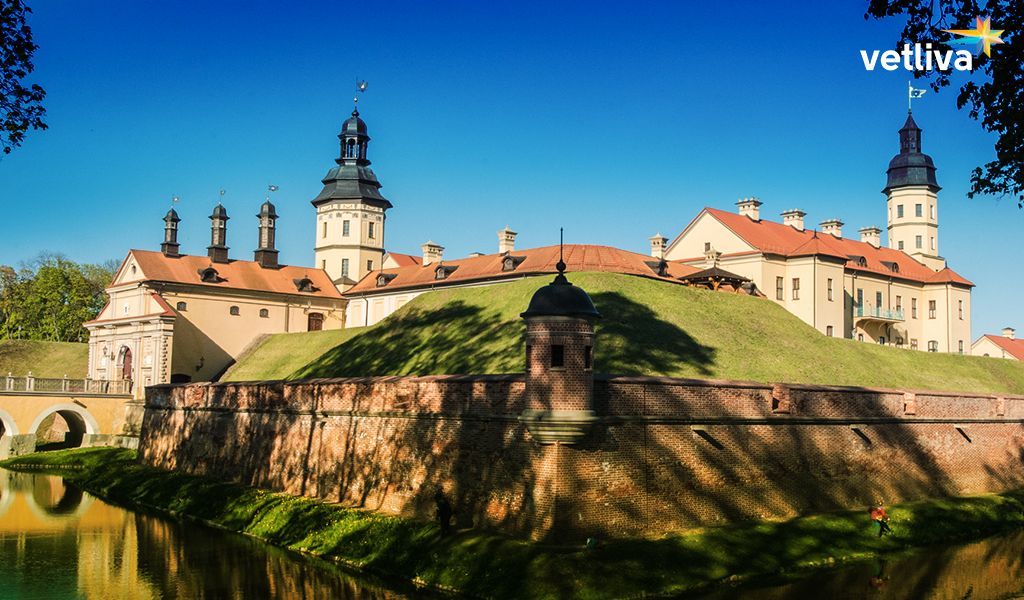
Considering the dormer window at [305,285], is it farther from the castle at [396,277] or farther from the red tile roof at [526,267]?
the red tile roof at [526,267]

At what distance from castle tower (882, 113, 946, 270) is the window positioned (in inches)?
2614

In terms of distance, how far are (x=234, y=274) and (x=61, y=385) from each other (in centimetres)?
1533

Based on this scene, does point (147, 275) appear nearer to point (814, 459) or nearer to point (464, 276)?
point (464, 276)

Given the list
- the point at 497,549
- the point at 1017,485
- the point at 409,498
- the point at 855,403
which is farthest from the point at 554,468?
the point at 1017,485

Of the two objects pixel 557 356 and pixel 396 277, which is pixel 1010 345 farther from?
pixel 557 356

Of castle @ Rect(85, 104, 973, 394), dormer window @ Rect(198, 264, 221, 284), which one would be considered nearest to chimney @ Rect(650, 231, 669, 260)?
castle @ Rect(85, 104, 973, 394)

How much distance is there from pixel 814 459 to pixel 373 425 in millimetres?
11573

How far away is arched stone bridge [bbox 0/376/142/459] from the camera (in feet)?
166

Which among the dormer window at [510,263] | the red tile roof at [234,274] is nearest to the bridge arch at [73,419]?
the red tile roof at [234,274]

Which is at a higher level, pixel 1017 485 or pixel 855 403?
pixel 855 403

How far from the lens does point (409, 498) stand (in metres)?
24.8

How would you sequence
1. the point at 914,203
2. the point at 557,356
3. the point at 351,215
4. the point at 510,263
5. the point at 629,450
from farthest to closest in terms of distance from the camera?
the point at 914,203
the point at 351,215
the point at 510,263
the point at 629,450
the point at 557,356

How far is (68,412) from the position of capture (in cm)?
5784

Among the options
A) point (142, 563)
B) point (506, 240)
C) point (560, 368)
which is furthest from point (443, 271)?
point (560, 368)
